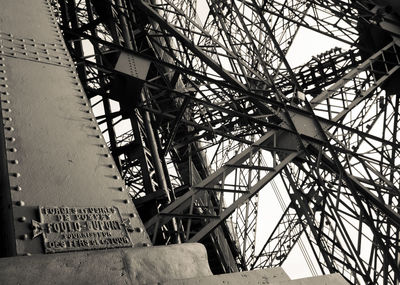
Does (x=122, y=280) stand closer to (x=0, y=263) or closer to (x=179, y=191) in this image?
(x=0, y=263)

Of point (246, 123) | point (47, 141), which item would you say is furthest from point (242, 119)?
point (47, 141)

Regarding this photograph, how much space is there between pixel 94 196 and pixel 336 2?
908 centimetres

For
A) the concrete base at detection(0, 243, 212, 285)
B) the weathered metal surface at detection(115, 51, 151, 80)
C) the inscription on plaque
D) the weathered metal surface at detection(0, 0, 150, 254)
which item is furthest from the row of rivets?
the weathered metal surface at detection(115, 51, 151, 80)

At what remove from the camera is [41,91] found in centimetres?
364

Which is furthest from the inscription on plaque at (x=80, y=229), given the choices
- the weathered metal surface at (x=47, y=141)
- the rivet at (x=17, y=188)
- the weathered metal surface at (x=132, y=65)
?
the weathered metal surface at (x=132, y=65)

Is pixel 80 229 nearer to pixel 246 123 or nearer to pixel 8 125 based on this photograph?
pixel 8 125

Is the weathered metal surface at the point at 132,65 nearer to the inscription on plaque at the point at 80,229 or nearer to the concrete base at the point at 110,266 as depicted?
the inscription on plaque at the point at 80,229

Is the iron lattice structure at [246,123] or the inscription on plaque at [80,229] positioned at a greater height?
the iron lattice structure at [246,123]

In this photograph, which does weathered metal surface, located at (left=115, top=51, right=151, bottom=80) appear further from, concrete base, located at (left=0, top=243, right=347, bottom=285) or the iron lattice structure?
concrete base, located at (left=0, top=243, right=347, bottom=285)

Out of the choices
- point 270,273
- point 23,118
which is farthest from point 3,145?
point 270,273

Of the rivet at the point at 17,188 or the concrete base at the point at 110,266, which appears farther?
the rivet at the point at 17,188

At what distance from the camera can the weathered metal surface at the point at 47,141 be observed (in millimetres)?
2879

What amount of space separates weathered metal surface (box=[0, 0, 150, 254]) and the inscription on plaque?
49 millimetres

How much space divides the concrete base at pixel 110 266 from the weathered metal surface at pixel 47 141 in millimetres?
251
